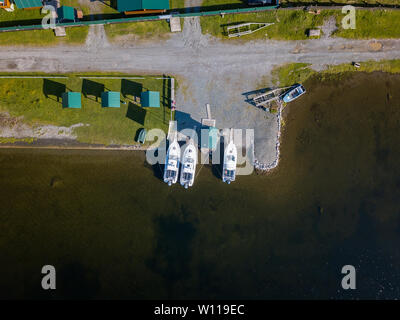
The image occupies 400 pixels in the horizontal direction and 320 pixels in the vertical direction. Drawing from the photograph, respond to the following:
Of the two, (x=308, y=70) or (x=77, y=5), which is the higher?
(x=77, y=5)

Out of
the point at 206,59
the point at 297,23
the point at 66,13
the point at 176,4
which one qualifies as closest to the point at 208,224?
the point at 206,59

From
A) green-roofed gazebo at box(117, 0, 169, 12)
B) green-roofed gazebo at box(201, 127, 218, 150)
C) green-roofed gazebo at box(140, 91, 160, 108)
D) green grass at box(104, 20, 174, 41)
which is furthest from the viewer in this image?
green grass at box(104, 20, 174, 41)

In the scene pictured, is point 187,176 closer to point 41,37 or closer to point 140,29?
point 140,29

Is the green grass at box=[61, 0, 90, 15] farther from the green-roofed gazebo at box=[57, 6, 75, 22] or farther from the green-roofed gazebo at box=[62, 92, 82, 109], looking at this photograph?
the green-roofed gazebo at box=[62, 92, 82, 109]

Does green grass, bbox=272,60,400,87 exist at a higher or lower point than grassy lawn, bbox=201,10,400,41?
lower

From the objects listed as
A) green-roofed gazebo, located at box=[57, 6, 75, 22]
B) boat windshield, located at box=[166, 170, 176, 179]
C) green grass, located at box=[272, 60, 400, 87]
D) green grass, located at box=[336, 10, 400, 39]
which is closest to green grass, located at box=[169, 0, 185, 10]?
green-roofed gazebo, located at box=[57, 6, 75, 22]
